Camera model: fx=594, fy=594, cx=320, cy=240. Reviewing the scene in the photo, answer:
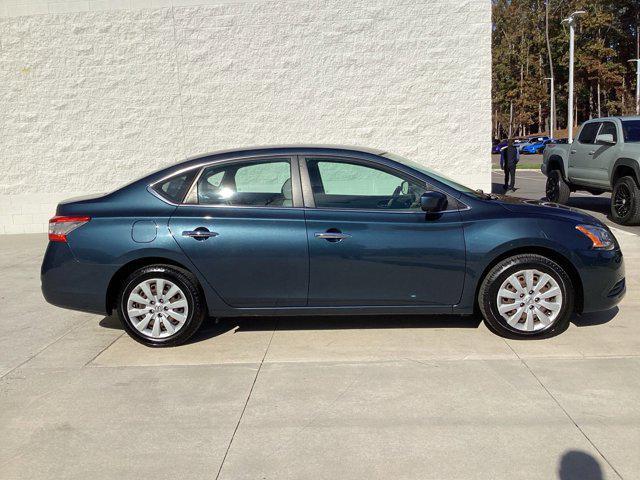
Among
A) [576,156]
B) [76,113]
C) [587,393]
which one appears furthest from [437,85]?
[587,393]

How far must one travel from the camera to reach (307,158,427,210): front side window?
489 cm

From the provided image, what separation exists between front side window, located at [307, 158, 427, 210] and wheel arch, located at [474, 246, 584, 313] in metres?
0.75

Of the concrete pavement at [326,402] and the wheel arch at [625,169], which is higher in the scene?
the wheel arch at [625,169]

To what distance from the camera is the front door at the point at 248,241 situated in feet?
15.5

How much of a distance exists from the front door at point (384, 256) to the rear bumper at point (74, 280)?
173 cm

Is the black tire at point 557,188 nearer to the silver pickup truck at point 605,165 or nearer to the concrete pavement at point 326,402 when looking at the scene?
the silver pickup truck at point 605,165

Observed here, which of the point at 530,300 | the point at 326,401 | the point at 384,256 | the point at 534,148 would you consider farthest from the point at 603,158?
the point at 534,148

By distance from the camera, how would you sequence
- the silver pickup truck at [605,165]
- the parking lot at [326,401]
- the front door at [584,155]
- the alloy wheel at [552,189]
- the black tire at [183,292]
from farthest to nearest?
the alloy wheel at [552,189]
the front door at [584,155]
the silver pickup truck at [605,165]
the black tire at [183,292]
the parking lot at [326,401]

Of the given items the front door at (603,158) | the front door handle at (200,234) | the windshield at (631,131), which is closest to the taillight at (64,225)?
the front door handle at (200,234)

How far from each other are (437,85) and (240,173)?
7.04 metres

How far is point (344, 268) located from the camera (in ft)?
15.5

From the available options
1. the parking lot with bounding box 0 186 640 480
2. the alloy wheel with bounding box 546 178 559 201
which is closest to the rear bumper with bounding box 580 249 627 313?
the parking lot with bounding box 0 186 640 480

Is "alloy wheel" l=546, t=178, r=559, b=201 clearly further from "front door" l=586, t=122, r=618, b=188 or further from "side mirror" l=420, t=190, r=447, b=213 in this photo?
"side mirror" l=420, t=190, r=447, b=213

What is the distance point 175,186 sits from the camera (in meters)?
4.95
